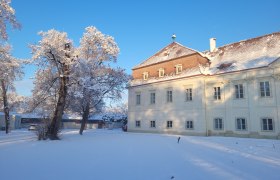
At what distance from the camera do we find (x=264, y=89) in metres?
22.5

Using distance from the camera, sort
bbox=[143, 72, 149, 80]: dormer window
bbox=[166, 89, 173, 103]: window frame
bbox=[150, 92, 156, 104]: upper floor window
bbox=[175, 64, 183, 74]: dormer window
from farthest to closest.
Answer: bbox=[143, 72, 149, 80]: dormer window < bbox=[150, 92, 156, 104]: upper floor window < bbox=[166, 89, 173, 103]: window frame < bbox=[175, 64, 183, 74]: dormer window

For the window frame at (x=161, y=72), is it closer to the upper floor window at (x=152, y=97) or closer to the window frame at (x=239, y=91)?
the upper floor window at (x=152, y=97)

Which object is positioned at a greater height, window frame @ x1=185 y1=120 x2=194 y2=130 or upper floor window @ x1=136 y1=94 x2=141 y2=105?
upper floor window @ x1=136 y1=94 x2=141 y2=105

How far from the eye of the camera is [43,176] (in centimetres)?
745

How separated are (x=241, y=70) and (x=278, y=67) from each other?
3.20m

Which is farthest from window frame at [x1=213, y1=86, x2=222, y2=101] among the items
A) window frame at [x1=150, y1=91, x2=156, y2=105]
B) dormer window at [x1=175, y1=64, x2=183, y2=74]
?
window frame at [x1=150, y1=91, x2=156, y2=105]

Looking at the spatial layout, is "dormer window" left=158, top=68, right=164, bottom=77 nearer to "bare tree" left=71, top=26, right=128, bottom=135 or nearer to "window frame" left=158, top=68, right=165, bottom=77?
"window frame" left=158, top=68, right=165, bottom=77

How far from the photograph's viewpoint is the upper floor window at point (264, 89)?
2227 cm

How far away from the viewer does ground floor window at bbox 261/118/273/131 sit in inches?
861

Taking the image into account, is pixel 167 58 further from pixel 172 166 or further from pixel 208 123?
pixel 172 166

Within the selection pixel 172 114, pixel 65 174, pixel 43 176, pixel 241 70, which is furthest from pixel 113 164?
pixel 172 114

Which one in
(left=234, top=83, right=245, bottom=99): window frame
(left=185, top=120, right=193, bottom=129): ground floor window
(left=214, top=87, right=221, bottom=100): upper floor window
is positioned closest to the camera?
(left=234, top=83, right=245, bottom=99): window frame

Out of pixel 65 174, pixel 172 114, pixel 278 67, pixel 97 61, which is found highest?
pixel 97 61

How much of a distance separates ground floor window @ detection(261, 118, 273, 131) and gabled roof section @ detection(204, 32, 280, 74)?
5.17 metres
